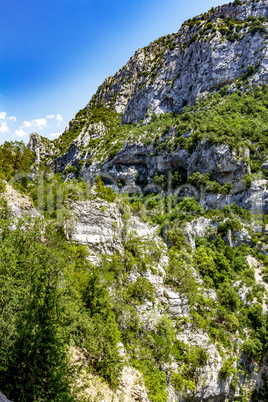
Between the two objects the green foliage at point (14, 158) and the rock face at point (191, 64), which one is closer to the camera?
the green foliage at point (14, 158)

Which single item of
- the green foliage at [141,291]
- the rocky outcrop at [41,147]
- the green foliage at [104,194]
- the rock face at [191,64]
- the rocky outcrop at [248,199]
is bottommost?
the green foliage at [141,291]

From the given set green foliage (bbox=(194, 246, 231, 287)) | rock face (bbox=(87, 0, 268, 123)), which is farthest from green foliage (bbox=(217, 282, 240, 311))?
rock face (bbox=(87, 0, 268, 123))

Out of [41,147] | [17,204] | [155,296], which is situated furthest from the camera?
[41,147]

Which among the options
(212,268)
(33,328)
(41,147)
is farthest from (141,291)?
(41,147)

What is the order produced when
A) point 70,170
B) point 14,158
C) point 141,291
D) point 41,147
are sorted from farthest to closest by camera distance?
1. point 41,147
2. point 70,170
3. point 14,158
4. point 141,291

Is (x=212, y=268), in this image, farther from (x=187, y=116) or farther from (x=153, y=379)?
(x=187, y=116)

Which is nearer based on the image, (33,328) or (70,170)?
(33,328)

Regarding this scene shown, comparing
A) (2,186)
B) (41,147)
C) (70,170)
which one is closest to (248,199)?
(2,186)

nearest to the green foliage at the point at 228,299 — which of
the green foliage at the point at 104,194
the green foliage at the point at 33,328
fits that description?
the green foliage at the point at 104,194

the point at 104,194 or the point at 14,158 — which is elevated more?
the point at 14,158

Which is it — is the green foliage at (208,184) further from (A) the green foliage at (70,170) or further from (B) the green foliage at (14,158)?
(A) the green foliage at (70,170)

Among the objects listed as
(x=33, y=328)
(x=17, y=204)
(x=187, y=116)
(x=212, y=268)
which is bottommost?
(x=212, y=268)

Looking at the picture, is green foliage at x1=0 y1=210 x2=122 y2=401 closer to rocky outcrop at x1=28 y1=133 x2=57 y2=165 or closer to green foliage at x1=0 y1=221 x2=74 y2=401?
green foliage at x1=0 y1=221 x2=74 y2=401

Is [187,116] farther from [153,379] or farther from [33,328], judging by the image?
[33,328]
